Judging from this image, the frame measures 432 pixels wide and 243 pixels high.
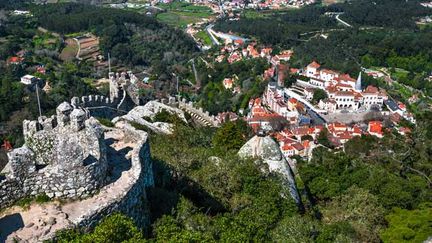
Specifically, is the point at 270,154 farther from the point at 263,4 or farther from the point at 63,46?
the point at 263,4

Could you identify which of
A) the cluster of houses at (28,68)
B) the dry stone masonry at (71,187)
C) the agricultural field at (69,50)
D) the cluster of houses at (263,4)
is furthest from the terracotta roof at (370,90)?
the cluster of houses at (263,4)

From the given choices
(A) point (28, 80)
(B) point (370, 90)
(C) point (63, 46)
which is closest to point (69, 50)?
(C) point (63, 46)

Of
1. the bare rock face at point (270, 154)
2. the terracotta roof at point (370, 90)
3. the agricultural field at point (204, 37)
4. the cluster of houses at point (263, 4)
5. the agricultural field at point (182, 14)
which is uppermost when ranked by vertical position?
the bare rock face at point (270, 154)

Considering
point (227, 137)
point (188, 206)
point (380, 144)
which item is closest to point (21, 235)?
point (188, 206)

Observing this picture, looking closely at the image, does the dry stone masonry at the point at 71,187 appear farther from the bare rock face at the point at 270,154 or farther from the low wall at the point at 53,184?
the bare rock face at the point at 270,154

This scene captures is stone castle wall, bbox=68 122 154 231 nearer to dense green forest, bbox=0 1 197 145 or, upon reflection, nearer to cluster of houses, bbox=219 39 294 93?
dense green forest, bbox=0 1 197 145

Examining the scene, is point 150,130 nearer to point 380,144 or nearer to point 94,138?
point 94,138

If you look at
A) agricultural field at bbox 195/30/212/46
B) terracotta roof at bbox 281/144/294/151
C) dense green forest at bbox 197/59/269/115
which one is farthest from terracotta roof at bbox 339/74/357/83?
agricultural field at bbox 195/30/212/46

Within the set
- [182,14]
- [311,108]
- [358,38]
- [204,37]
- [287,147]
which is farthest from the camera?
[182,14]

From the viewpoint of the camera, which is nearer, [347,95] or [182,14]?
[347,95]
